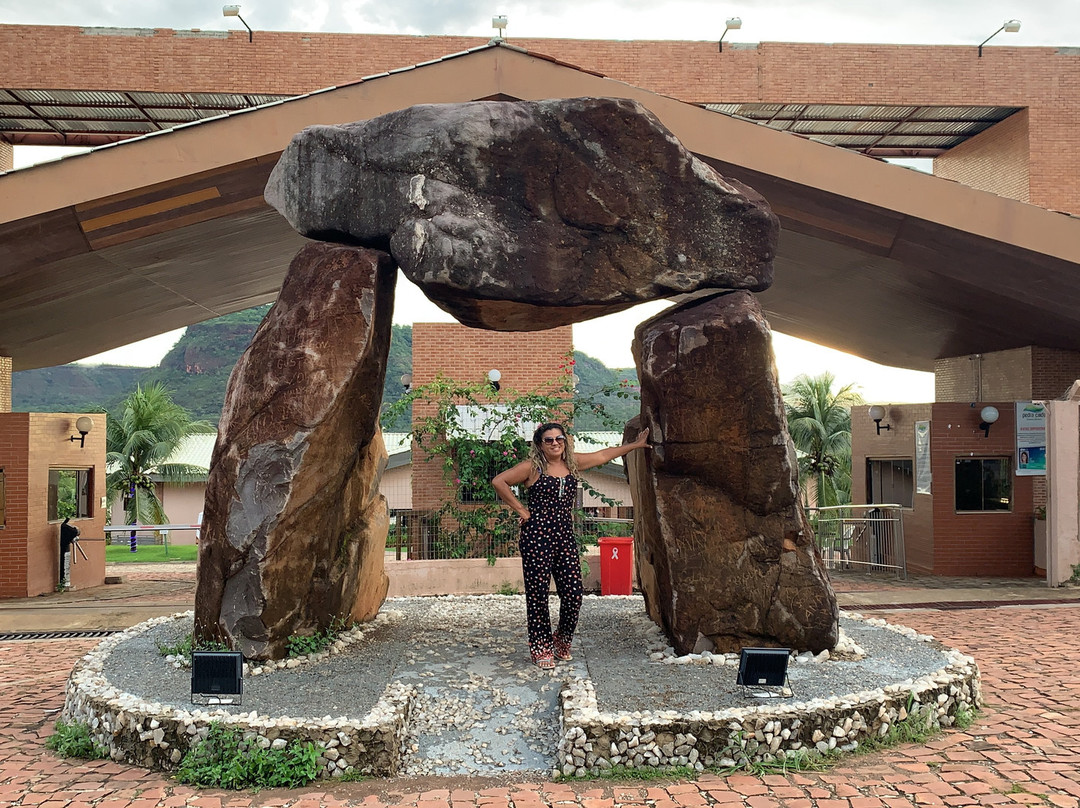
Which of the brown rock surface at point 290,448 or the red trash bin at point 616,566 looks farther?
the red trash bin at point 616,566

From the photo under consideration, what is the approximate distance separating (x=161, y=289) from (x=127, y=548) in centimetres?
1424

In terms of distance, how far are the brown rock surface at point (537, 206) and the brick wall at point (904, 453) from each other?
902cm

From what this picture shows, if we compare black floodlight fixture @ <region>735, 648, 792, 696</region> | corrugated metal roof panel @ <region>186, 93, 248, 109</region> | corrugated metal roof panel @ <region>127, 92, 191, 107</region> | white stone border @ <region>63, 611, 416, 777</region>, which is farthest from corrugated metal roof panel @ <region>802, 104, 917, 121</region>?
white stone border @ <region>63, 611, 416, 777</region>

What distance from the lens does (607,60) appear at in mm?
18859

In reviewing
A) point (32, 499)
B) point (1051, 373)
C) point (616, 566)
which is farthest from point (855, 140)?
point (32, 499)

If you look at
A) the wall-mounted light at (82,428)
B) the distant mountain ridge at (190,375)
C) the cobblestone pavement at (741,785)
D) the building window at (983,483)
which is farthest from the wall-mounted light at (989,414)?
the distant mountain ridge at (190,375)

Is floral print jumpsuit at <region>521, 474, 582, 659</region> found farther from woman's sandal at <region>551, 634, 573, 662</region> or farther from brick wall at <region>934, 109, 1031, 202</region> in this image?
brick wall at <region>934, 109, 1031, 202</region>

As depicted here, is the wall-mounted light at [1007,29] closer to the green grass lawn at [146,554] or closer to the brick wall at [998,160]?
the brick wall at [998,160]

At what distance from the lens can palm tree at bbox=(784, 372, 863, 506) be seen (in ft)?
97.5

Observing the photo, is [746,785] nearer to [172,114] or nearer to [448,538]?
[448,538]

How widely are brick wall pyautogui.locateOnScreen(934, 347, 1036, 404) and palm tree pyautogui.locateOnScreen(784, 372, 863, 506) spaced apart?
1251 centimetres

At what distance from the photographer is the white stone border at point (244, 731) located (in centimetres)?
509

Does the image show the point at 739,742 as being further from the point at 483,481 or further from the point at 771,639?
the point at 483,481

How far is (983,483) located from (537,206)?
1039cm
